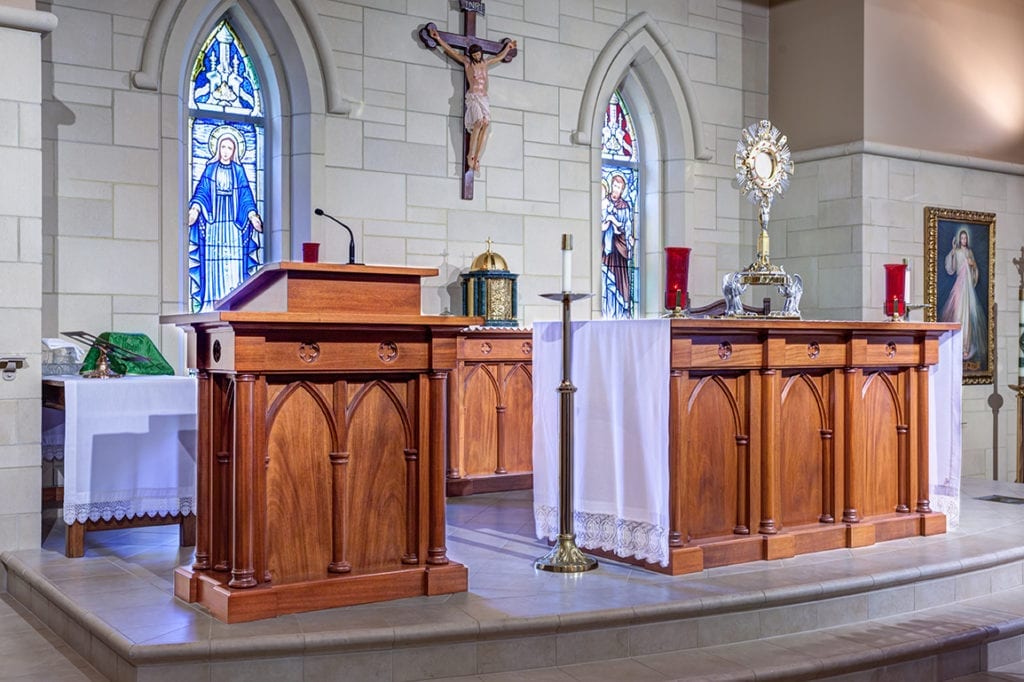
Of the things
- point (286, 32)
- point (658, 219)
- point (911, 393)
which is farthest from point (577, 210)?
point (911, 393)

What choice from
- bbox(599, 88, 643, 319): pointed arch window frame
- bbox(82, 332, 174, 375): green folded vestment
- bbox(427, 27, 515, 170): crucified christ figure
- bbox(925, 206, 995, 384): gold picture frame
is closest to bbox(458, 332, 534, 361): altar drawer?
bbox(427, 27, 515, 170): crucified christ figure

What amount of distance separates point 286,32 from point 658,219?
142 inches

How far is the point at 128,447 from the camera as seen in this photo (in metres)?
5.42

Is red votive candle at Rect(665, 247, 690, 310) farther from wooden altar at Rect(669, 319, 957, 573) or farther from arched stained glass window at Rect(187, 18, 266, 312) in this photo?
arched stained glass window at Rect(187, 18, 266, 312)

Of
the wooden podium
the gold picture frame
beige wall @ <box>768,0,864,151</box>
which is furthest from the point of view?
the gold picture frame

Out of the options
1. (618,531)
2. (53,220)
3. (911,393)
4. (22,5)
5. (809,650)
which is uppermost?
(22,5)

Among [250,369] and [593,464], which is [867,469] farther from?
Answer: [250,369]

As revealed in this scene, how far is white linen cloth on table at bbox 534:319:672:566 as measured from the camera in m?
4.89

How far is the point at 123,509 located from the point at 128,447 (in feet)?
0.98

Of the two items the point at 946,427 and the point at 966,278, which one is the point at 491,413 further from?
the point at 966,278

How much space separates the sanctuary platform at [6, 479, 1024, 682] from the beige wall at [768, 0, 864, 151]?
456cm

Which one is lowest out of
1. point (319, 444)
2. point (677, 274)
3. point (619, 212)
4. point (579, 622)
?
point (579, 622)

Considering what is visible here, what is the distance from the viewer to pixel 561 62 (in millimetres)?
8852

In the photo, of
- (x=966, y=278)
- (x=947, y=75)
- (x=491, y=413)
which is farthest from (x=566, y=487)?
(x=947, y=75)
